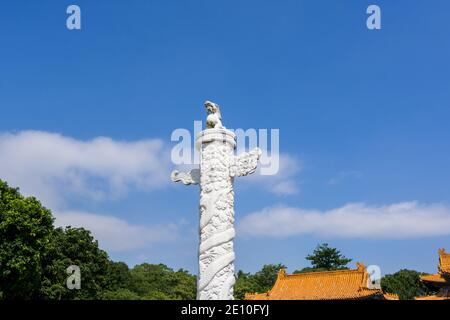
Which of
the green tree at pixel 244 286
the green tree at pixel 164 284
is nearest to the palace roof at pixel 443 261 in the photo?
the green tree at pixel 244 286

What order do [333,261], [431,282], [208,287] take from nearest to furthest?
[208,287]
[431,282]
[333,261]

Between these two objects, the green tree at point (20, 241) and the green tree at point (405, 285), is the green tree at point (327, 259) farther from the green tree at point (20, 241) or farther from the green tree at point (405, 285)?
the green tree at point (20, 241)

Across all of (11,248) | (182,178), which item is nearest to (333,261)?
(11,248)

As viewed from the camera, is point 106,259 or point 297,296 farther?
point 106,259

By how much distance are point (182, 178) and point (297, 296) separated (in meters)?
16.8

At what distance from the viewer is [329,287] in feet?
68.1

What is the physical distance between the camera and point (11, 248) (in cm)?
1521

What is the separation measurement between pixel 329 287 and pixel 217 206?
54.6 ft

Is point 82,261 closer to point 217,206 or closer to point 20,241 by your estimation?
point 20,241

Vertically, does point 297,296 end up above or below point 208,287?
below

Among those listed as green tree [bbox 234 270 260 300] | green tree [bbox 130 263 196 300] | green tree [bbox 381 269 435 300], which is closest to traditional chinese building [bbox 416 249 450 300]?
green tree [bbox 234 270 260 300]

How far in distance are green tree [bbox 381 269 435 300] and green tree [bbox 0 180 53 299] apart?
25198 millimetres
